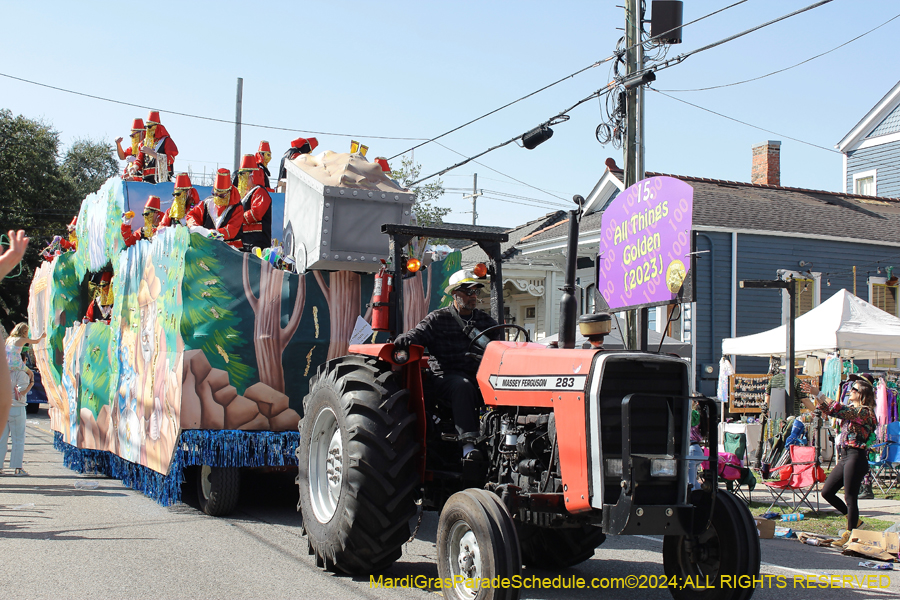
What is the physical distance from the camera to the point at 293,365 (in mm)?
7914

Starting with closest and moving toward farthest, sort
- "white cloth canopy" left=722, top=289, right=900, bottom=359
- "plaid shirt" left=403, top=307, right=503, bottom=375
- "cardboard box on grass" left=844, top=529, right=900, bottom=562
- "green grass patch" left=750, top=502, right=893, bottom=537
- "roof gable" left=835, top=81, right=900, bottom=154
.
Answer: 1. "plaid shirt" left=403, top=307, right=503, bottom=375
2. "cardboard box on grass" left=844, top=529, right=900, bottom=562
3. "green grass patch" left=750, top=502, right=893, bottom=537
4. "white cloth canopy" left=722, top=289, right=900, bottom=359
5. "roof gable" left=835, top=81, right=900, bottom=154

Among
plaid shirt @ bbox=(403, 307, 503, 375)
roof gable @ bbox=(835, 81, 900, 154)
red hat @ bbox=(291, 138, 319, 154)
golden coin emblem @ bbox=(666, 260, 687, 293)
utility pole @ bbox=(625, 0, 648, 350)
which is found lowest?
plaid shirt @ bbox=(403, 307, 503, 375)

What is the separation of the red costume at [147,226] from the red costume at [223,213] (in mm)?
462

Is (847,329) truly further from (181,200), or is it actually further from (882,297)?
(181,200)

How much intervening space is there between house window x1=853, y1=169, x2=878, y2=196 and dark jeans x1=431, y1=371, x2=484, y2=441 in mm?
23466

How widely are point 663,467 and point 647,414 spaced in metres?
0.30

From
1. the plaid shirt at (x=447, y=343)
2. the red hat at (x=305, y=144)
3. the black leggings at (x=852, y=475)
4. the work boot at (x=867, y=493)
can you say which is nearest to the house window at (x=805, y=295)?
the work boot at (x=867, y=493)

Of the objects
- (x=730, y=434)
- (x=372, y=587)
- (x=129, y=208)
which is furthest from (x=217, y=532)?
(x=730, y=434)

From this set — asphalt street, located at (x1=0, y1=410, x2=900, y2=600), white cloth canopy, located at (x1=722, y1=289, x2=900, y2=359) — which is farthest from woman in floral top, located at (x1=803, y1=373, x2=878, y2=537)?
white cloth canopy, located at (x1=722, y1=289, x2=900, y2=359)

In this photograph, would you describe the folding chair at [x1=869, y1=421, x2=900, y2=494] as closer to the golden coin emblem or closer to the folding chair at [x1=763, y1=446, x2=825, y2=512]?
the folding chair at [x1=763, y1=446, x2=825, y2=512]

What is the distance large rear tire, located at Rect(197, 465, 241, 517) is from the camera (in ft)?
25.6

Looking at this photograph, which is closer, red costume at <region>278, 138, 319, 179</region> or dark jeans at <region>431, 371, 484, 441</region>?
dark jeans at <region>431, 371, 484, 441</region>

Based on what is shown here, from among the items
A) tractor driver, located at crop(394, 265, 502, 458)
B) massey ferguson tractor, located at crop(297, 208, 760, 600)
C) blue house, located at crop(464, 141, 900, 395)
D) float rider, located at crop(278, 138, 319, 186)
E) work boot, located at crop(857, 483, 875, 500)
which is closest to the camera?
massey ferguson tractor, located at crop(297, 208, 760, 600)

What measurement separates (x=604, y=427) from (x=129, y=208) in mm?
7801
